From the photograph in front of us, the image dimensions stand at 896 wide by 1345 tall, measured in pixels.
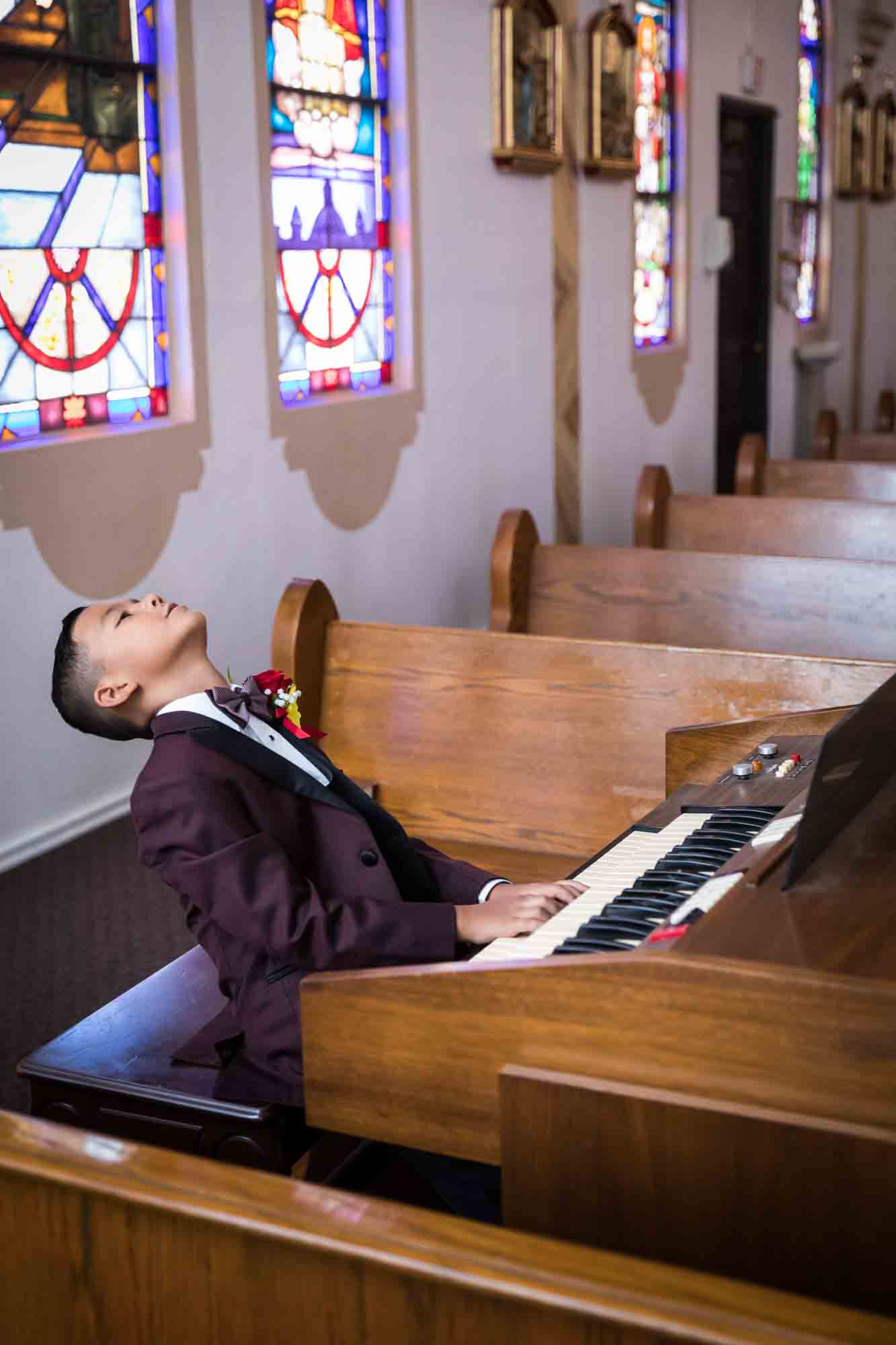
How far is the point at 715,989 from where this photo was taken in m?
1.23

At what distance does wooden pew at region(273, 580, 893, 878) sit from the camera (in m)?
2.82

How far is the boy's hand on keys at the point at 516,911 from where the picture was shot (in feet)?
5.81

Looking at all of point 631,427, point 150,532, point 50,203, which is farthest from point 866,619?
point 631,427

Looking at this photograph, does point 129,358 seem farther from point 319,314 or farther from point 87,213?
point 319,314

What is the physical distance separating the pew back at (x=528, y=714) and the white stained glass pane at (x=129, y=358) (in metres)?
1.57

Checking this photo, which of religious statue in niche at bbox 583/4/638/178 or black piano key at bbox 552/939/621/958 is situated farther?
religious statue in niche at bbox 583/4/638/178

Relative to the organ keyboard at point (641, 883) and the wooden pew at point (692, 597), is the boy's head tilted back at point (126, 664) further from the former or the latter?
the wooden pew at point (692, 597)

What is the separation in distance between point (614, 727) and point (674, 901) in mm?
1312

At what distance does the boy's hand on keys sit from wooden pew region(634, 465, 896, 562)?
2674mm

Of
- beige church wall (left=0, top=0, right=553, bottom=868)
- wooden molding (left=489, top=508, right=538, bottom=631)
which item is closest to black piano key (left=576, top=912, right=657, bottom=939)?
wooden molding (left=489, top=508, right=538, bottom=631)

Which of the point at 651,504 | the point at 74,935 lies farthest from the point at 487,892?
the point at 651,504

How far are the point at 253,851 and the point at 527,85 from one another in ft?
16.7

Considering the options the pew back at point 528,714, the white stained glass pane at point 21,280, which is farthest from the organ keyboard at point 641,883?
the white stained glass pane at point 21,280

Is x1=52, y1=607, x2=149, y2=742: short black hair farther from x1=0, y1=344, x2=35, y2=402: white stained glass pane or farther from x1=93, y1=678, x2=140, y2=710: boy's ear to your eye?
x1=0, y1=344, x2=35, y2=402: white stained glass pane
